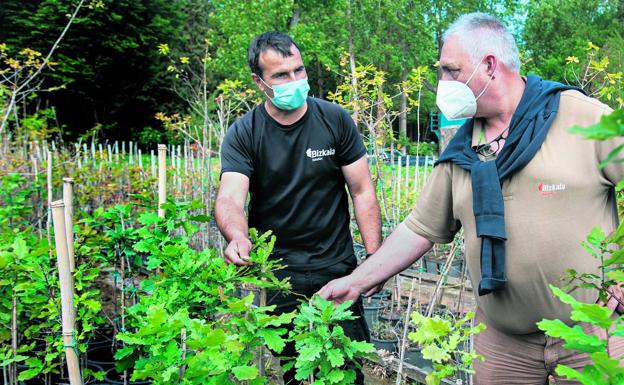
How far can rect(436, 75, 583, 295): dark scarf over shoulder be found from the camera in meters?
1.80

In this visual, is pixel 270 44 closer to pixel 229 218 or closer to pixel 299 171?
pixel 299 171

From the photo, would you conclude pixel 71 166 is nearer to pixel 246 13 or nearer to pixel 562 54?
pixel 246 13

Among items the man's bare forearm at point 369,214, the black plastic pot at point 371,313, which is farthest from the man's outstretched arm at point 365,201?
the black plastic pot at point 371,313

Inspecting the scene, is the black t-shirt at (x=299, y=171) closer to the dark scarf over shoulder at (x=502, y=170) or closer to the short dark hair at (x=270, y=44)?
the short dark hair at (x=270, y=44)

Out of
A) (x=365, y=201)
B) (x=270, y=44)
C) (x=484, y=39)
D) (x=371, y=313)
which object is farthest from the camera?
(x=371, y=313)

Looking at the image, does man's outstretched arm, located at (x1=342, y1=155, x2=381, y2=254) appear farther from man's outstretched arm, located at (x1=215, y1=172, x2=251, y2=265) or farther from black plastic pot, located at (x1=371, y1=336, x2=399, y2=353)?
black plastic pot, located at (x1=371, y1=336, x2=399, y2=353)

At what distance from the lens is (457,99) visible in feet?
6.59

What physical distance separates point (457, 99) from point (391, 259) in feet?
2.09

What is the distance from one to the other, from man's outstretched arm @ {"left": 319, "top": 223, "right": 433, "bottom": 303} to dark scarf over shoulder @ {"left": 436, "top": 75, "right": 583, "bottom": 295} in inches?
14.7

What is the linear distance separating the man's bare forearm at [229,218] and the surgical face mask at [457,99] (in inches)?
37.0

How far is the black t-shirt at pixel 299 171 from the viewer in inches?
109

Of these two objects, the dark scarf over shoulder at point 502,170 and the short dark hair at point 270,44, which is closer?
the dark scarf over shoulder at point 502,170

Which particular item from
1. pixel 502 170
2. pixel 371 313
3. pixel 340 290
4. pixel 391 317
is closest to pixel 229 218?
pixel 340 290

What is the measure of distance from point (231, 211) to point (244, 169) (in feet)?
0.76
